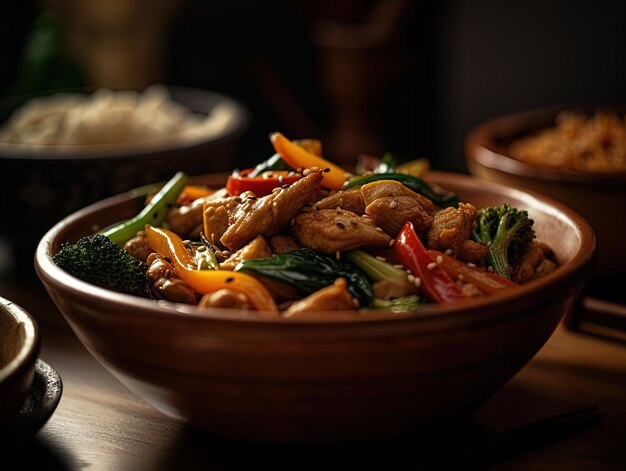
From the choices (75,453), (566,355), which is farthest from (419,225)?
(75,453)

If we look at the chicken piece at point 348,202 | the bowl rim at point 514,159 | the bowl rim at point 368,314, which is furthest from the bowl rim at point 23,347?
the bowl rim at point 514,159

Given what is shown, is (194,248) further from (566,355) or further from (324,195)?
(566,355)

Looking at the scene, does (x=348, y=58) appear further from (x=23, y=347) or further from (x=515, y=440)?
(x=23, y=347)

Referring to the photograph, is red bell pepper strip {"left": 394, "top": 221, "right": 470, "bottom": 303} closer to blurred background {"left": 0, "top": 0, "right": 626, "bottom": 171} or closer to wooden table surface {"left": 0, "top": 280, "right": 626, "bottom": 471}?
wooden table surface {"left": 0, "top": 280, "right": 626, "bottom": 471}

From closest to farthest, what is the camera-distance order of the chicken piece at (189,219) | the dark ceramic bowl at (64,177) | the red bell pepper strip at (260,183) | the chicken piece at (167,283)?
the chicken piece at (167,283) → the red bell pepper strip at (260,183) → the chicken piece at (189,219) → the dark ceramic bowl at (64,177)

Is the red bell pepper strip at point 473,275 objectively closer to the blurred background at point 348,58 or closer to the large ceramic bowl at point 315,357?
the large ceramic bowl at point 315,357

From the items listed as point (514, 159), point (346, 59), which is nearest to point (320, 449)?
point (514, 159)
